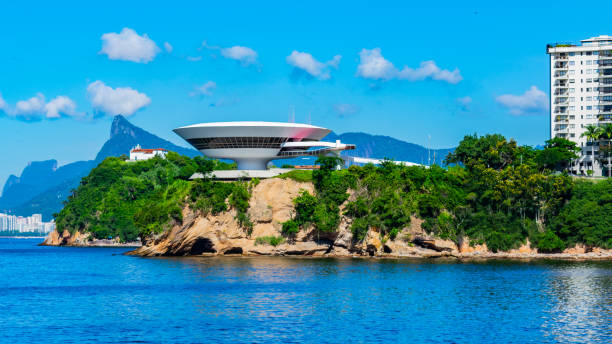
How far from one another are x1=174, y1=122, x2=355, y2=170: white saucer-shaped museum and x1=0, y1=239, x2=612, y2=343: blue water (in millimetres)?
27861

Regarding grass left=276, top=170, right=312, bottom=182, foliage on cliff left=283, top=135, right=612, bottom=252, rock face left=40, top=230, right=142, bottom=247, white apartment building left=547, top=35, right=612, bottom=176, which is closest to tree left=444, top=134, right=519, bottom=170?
foliage on cliff left=283, top=135, right=612, bottom=252

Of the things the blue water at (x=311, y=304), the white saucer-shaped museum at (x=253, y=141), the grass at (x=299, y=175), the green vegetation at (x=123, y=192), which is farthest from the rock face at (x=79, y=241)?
the blue water at (x=311, y=304)

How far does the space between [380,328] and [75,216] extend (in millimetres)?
119107

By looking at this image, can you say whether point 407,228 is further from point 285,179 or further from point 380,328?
point 380,328

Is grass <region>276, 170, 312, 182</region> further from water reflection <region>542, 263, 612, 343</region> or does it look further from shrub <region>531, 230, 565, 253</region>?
water reflection <region>542, 263, 612, 343</region>

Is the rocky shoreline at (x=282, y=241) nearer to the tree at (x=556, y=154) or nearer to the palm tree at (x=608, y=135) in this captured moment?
the tree at (x=556, y=154)

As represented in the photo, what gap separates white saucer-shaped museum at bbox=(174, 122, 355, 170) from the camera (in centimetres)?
9525

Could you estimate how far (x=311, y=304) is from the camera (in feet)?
148

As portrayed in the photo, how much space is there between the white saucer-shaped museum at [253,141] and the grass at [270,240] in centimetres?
1539

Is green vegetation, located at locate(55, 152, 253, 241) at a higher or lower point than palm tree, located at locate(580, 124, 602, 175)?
lower

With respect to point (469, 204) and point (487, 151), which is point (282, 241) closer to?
point (469, 204)

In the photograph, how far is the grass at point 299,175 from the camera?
90312mm

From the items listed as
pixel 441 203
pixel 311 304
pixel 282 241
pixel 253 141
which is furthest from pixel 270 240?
pixel 311 304

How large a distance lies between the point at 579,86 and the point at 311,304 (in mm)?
90121
